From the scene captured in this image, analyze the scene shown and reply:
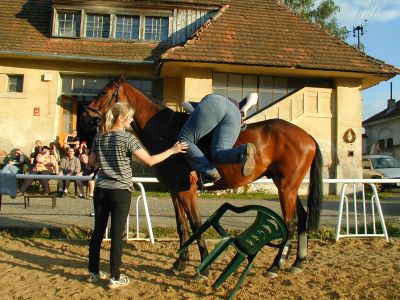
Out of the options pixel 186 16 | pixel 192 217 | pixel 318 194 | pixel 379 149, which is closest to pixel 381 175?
pixel 186 16

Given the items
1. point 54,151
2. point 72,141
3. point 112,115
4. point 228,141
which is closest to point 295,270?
point 228,141

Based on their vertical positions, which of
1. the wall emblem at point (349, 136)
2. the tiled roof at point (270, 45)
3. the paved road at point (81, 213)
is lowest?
the paved road at point (81, 213)

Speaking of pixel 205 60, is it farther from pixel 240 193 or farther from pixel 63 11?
pixel 63 11

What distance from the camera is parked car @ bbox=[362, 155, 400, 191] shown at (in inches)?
709

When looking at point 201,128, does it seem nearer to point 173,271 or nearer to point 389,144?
point 173,271

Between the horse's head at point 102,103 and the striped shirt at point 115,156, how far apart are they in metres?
0.91

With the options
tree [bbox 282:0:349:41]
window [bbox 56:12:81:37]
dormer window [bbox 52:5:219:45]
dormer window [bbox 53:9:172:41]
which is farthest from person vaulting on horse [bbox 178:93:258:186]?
tree [bbox 282:0:349:41]

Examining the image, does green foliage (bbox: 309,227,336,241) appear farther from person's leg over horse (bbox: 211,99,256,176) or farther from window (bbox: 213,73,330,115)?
window (bbox: 213,73,330,115)

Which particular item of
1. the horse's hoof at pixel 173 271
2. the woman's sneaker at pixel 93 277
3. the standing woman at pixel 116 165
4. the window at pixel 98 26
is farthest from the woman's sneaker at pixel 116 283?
the window at pixel 98 26

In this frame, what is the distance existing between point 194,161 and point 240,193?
1040 cm

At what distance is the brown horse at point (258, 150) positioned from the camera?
5.01 m

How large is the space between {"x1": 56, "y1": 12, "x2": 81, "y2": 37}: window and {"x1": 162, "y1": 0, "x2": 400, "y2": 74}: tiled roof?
219 inches

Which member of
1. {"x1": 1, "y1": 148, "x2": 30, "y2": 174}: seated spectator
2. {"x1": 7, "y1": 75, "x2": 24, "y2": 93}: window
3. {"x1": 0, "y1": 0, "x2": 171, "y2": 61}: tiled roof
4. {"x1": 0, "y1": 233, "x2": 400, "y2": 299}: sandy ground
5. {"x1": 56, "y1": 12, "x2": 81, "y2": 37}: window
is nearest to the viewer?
{"x1": 0, "y1": 233, "x2": 400, "y2": 299}: sandy ground

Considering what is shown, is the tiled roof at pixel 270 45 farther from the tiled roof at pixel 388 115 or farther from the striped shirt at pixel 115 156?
the tiled roof at pixel 388 115
